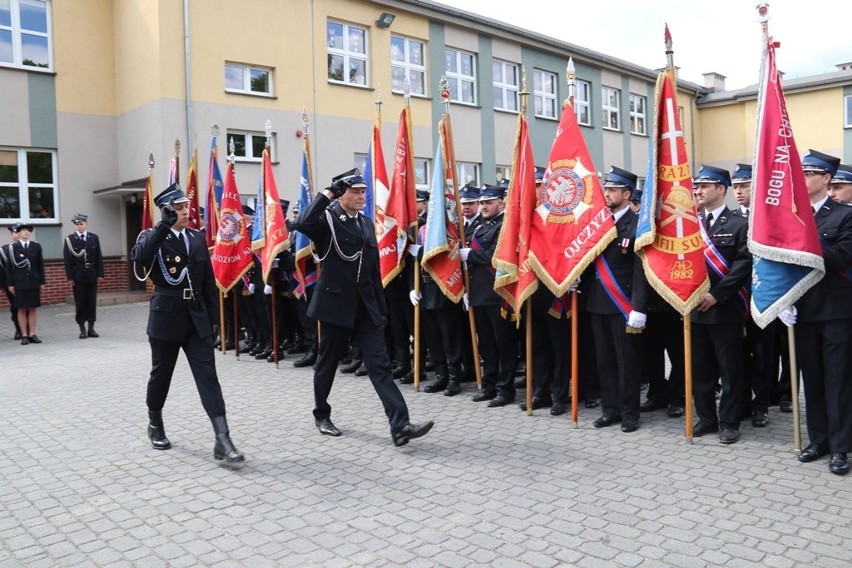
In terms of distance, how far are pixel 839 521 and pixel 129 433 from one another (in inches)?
207

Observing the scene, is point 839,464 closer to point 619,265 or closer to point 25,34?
point 619,265

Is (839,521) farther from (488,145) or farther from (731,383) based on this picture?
(488,145)

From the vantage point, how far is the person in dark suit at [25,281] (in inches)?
492

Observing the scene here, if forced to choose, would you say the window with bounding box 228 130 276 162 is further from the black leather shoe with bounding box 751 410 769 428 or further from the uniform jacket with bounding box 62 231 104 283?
the black leather shoe with bounding box 751 410 769 428

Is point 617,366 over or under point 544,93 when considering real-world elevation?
under

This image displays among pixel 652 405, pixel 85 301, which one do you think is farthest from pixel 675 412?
pixel 85 301

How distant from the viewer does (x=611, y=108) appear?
2948cm

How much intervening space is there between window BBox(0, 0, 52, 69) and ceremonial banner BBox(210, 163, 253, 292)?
36.9 ft

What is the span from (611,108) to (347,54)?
13.1 metres

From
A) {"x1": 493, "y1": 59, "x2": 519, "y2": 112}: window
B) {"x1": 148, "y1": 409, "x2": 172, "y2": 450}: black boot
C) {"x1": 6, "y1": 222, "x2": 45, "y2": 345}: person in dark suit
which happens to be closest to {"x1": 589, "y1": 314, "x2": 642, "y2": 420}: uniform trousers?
{"x1": 148, "y1": 409, "x2": 172, "y2": 450}: black boot

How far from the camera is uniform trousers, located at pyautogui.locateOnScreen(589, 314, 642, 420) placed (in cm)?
598

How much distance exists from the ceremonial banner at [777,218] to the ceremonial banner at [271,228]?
5484mm

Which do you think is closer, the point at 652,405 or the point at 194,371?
the point at 194,371

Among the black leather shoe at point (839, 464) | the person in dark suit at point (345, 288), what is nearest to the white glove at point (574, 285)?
the person in dark suit at point (345, 288)
